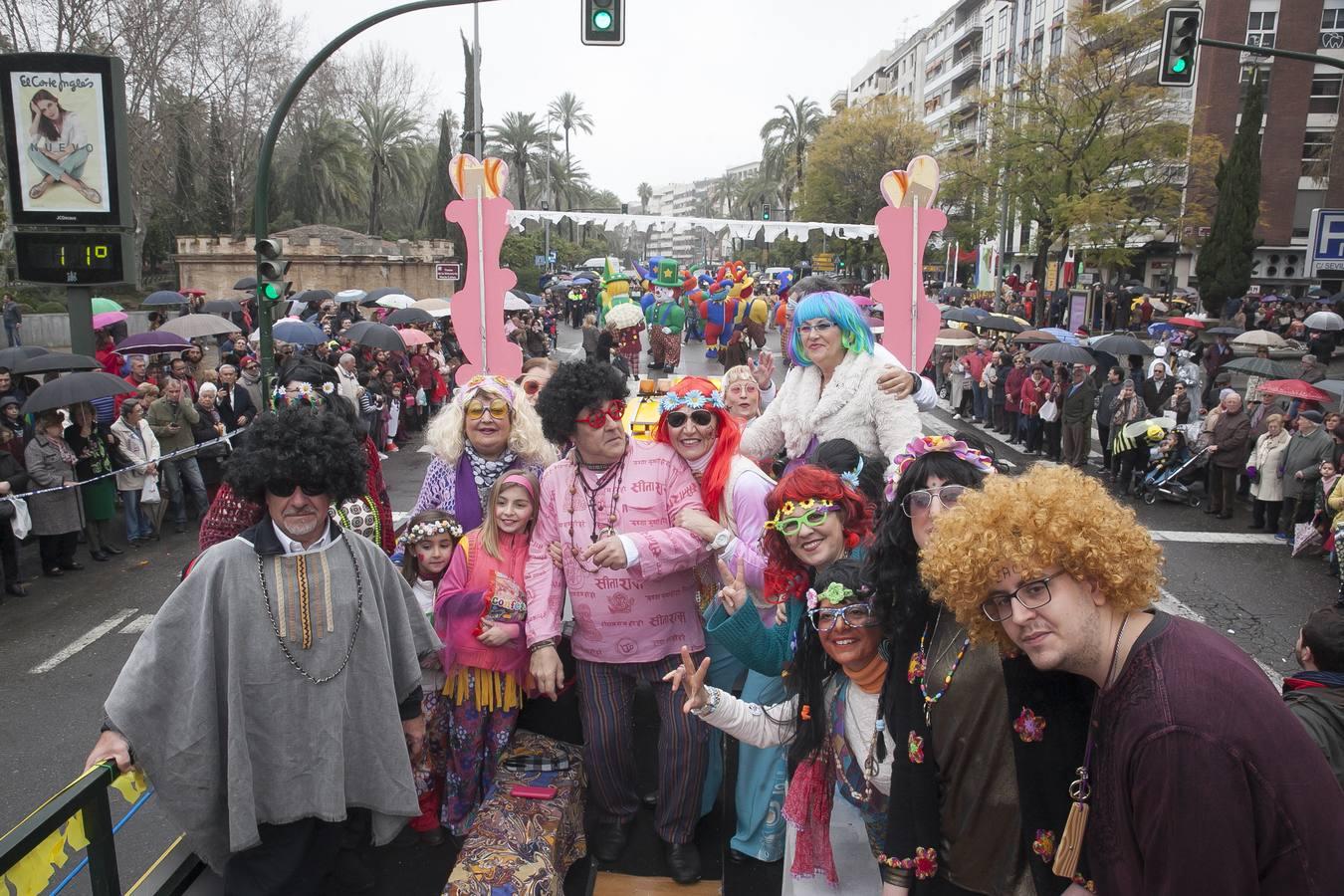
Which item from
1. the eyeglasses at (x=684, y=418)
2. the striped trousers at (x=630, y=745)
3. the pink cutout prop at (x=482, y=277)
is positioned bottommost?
the striped trousers at (x=630, y=745)

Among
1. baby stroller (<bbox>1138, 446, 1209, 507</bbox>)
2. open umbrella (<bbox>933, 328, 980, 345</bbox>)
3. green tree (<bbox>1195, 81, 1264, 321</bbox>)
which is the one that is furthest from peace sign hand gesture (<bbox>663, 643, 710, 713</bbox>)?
green tree (<bbox>1195, 81, 1264, 321</bbox>)

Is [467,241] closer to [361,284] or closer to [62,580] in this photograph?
[62,580]

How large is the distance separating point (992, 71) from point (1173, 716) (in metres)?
67.4

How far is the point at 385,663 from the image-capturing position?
10.1ft

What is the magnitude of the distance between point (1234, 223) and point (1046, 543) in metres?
36.7

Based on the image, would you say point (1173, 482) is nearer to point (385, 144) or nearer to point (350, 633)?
point (350, 633)

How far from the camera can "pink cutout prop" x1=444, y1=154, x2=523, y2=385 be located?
18.8ft

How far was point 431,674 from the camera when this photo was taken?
378cm

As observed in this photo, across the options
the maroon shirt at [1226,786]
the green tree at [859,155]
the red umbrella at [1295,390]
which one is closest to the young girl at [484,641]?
the maroon shirt at [1226,786]

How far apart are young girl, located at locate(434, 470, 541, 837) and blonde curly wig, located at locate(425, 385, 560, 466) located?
495 mm

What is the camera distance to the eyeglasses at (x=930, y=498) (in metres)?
2.66

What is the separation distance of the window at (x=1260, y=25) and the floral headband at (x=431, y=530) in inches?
1811

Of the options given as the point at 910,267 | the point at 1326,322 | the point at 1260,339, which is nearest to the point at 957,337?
the point at 1260,339

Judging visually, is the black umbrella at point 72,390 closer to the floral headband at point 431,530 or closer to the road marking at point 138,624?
the road marking at point 138,624
